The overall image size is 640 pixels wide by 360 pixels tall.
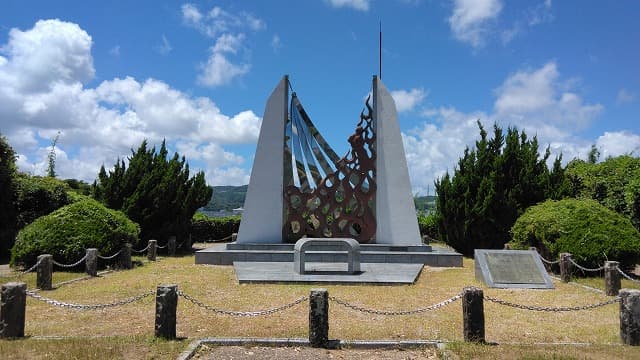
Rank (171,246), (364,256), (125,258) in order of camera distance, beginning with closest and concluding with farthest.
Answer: (125,258), (364,256), (171,246)

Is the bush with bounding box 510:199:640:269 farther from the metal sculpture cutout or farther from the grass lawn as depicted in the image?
the metal sculpture cutout

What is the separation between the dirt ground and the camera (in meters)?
5.05

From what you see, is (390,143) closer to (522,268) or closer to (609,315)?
(522,268)

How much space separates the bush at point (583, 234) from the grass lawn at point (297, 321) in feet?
2.39

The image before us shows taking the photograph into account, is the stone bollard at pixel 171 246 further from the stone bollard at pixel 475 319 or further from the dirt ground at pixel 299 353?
the stone bollard at pixel 475 319

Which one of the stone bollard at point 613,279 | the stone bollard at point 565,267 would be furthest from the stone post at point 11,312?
the stone bollard at point 565,267

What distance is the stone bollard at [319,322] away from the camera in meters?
5.41

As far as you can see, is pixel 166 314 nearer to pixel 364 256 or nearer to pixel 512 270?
pixel 512 270

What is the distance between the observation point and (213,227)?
74.3 ft

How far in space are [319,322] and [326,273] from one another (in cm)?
533

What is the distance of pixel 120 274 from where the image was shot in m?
11.2

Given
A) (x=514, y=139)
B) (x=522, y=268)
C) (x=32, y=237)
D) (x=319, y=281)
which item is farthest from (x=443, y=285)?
(x=32, y=237)

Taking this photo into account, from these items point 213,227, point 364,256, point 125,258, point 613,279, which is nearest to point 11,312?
point 125,258

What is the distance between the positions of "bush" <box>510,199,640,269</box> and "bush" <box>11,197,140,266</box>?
1136cm
